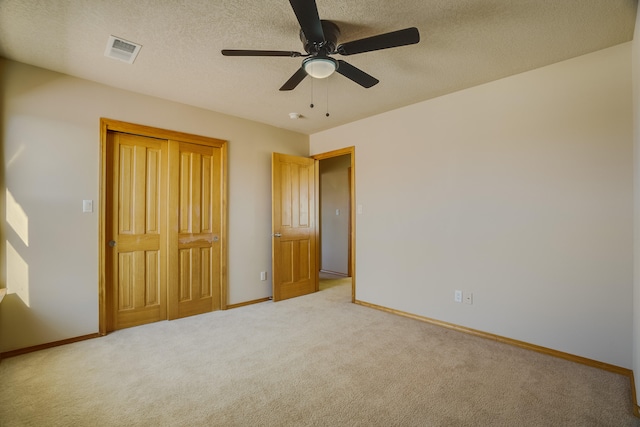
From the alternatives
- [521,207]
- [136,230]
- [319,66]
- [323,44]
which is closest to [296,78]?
[319,66]

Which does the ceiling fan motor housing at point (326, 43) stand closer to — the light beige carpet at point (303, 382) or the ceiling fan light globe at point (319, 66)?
the ceiling fan light globe at point (319, 66)

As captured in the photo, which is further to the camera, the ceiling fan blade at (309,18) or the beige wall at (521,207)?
the beige wall at (521,207)

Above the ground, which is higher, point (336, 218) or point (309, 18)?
point (309, 18)

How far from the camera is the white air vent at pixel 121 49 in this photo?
7.63ft

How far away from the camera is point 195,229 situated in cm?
371

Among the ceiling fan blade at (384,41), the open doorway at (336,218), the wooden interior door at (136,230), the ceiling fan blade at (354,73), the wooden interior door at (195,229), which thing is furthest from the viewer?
the open doorway at (336,218)

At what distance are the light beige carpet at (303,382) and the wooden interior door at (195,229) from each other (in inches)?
23.2

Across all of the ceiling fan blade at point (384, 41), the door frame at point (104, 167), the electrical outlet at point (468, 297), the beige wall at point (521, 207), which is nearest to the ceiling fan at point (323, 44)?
the ceiling fan blade at point (384, 41)

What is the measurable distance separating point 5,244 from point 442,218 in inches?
162

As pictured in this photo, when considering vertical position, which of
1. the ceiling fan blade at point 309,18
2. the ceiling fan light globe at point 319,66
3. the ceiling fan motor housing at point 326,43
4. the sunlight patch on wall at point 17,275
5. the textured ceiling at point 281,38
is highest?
the textured ceiling at point 281,38

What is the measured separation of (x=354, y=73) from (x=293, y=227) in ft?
8.88

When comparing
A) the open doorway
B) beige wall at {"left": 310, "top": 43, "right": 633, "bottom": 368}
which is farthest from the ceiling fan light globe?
the open doorway

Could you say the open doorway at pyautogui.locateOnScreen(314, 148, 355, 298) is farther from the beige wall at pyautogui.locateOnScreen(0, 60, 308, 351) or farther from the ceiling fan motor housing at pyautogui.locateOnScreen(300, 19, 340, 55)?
the ceiling fan motor housing at pyautogui.locateOnScreen(300, 19, 340, 55)

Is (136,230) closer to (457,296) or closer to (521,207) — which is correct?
(457,296)
